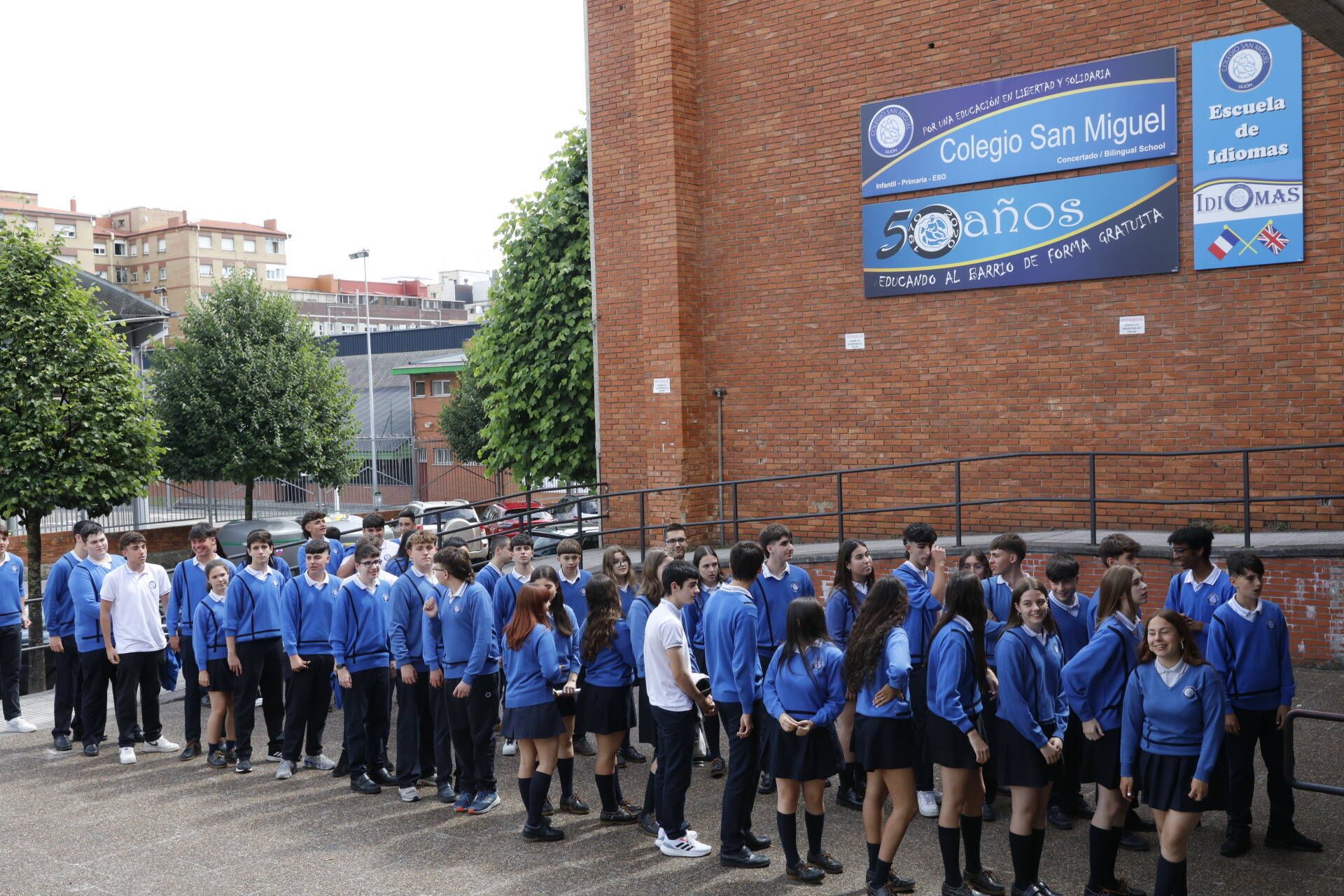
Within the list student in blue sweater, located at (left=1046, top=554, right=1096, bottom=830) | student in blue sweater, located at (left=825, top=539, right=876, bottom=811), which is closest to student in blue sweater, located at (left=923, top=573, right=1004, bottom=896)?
student in blue sweater, located at (left=1046, top=554, right=1096, bottom=830)

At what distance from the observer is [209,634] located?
936cm

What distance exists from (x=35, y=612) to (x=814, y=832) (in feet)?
42.6

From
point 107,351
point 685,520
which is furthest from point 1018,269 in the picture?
point 107,351

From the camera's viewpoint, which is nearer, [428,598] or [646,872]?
[646,872]

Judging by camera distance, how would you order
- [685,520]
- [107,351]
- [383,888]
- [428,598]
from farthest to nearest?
[107,351] → [685,520] → [428,598] → [383,888]

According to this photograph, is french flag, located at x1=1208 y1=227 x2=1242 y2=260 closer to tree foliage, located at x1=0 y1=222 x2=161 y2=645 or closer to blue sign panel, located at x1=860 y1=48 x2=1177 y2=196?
blue sign panel, located at x1=860 y1=48 x2=1177 y2=196

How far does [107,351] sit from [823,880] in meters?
17.9

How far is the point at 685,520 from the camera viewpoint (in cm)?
1575

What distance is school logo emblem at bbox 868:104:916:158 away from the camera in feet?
46.5

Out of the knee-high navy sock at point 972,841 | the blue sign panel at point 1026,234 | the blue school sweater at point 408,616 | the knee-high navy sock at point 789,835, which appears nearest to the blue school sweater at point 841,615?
the knee-high navy sock at point 789,835

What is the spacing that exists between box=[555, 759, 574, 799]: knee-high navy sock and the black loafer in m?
1.43

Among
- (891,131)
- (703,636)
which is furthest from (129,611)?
(891,131)

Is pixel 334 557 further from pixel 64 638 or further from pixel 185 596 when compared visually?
pixel 64 638

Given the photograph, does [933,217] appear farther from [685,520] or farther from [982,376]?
[685,520]
